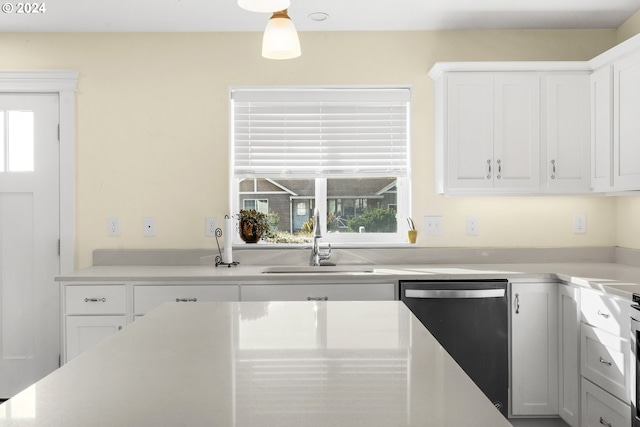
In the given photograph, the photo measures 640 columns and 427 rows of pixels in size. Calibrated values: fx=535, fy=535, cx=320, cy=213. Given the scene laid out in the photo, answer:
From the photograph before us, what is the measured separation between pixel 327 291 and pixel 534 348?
1.18m

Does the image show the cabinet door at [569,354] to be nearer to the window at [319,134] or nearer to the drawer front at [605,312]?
the drawer front at [605,312]

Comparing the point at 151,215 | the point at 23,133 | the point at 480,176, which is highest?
the point at 23,133

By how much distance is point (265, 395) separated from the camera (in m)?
0.99

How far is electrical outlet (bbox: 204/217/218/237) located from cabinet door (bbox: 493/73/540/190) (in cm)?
180

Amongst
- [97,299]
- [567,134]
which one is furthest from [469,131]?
[97,299]

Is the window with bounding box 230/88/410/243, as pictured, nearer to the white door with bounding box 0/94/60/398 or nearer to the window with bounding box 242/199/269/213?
the window with bounding box 242/199/269/213

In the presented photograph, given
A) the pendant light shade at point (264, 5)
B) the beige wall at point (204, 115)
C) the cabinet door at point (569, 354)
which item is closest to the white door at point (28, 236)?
the beige wall at point (204, 115)

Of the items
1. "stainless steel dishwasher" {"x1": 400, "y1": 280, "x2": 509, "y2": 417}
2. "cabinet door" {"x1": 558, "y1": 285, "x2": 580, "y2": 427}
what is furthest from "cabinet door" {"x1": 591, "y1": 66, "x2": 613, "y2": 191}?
"stainless steel dishwasher" {"x1": 400, "y1": 280, "x2": 509, "y2": 417}

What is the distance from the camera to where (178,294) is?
2947 mm

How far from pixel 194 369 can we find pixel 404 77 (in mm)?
2827

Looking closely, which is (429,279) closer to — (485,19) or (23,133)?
(485,19)

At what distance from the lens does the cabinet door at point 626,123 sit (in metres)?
2.81

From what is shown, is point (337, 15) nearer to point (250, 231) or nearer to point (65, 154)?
point (250, 231)

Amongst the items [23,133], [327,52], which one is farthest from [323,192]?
[23,133]
